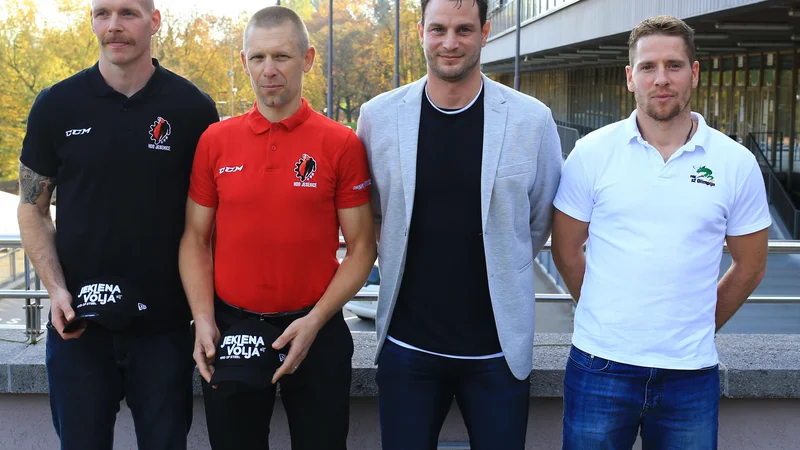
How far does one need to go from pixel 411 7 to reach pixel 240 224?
58.9 m

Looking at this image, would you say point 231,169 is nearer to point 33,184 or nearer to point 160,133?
point 160,133

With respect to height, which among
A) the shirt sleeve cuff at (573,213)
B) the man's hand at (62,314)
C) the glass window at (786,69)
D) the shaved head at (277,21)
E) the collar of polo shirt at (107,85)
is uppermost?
the glass window at (786,69)

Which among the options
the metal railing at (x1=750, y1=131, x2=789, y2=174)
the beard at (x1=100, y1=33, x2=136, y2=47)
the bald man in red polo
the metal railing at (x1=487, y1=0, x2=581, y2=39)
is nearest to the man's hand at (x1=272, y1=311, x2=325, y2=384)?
the bald man in red polo

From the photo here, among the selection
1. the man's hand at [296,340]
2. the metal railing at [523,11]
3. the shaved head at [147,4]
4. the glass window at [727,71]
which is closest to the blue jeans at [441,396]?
the man's hand at [296,340]

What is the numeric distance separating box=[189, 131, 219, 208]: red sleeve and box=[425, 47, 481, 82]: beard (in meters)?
0.89

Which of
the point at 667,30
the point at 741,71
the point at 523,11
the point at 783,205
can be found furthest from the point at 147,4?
the point at 523,11

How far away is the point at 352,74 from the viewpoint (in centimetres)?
7625

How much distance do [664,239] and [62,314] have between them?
2172mm

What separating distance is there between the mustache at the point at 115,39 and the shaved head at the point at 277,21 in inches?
17.8

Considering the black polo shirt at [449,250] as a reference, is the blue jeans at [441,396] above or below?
below

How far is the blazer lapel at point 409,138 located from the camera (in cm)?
339

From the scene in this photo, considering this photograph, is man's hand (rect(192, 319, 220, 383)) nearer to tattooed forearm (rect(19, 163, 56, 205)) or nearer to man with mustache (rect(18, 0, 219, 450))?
man with mustache (rect(18, 0, 219, 450))

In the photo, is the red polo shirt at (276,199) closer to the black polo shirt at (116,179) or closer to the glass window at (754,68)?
the black polo shirt at (116,179)

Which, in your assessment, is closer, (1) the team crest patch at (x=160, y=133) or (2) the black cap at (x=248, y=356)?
(2) the black cap at (x=248, y=356)
